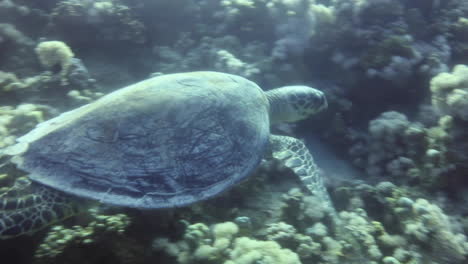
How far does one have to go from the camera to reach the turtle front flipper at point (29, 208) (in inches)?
72.9

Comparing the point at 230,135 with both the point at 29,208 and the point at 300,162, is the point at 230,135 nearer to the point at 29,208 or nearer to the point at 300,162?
the point at 300,162

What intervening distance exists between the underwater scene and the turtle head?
0.08 ft

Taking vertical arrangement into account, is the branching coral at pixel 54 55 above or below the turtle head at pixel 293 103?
below

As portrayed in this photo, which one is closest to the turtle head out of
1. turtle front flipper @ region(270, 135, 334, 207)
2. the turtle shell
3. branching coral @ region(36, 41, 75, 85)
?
turtle front flipper @ region(270, 135, 334, 207)

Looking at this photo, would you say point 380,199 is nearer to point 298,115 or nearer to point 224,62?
point 298,115

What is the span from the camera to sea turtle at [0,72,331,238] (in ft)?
6.40

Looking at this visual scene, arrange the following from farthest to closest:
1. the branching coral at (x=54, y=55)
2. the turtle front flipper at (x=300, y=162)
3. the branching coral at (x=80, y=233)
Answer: the branching coral at (x=54, y=55), the turtle front flipper at (x=300, y=162), the branching coral at (x=80, y=233)

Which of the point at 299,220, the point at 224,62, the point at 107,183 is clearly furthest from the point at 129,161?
the point at 224,62

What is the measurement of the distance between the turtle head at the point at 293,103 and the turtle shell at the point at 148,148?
122 centimetres

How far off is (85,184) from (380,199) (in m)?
2.59

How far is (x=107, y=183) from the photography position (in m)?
1.97

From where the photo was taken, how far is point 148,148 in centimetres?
213

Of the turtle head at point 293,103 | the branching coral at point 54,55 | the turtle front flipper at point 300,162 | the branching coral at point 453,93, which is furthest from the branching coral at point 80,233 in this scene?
the branching coral at point 453,93

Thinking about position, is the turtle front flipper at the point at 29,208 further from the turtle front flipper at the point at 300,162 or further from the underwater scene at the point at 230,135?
the turtle front flipper at the point at 300,162
